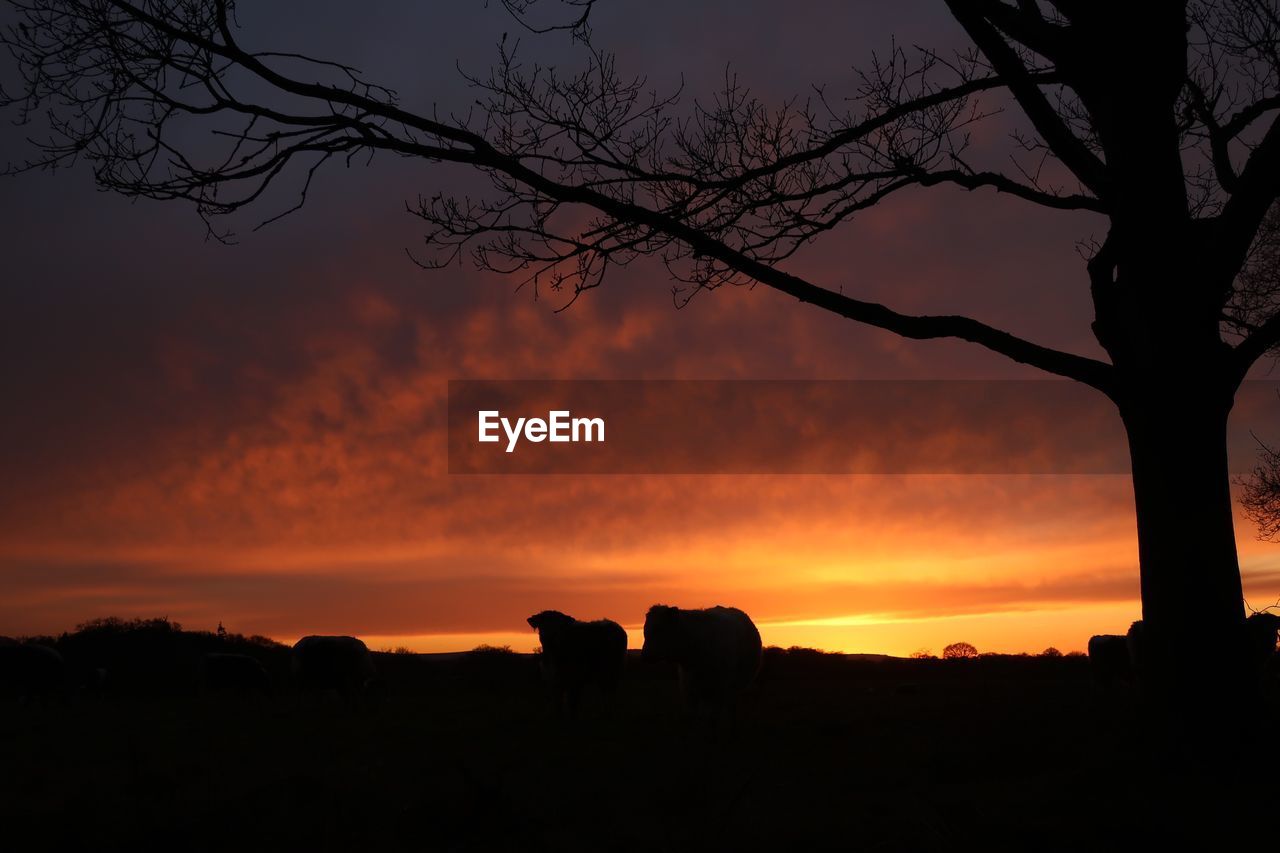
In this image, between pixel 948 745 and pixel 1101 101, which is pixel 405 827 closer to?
pixel 948 745

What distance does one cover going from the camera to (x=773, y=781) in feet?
30.3

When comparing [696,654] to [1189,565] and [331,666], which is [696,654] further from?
[331,666]

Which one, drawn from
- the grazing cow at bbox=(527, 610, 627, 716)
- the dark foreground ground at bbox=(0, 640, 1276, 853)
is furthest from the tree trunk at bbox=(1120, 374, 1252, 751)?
the grazing cow at bbox=(527, 610, 627, 716)

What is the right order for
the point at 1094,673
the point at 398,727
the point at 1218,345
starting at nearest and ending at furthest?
the point at 1218,345 → the point at 398,727 → the point at 1094,673

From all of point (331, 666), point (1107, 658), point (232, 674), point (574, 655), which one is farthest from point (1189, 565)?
point (232, 674)

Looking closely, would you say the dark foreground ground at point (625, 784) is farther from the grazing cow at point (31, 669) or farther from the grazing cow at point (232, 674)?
the grazing cow at point (232, 674)

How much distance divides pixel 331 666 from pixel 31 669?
28.9ft

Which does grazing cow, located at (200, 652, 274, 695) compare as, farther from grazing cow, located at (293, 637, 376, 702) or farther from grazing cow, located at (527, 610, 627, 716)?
grazing cow, located at (527, 610, 627, 716)

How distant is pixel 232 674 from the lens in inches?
1171

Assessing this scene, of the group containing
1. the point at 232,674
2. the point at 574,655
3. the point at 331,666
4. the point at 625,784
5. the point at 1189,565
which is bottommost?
the point at 625,784

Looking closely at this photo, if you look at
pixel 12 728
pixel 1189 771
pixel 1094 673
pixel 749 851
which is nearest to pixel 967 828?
pixel 749 851

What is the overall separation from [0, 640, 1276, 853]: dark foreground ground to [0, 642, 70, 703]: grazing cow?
12.0m

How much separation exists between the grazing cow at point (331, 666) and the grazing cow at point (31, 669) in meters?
6.87

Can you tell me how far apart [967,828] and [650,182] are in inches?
279
